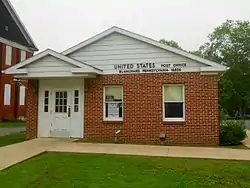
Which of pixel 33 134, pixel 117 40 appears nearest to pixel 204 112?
pixel 117 40

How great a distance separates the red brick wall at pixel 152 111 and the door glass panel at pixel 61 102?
40.2 inches

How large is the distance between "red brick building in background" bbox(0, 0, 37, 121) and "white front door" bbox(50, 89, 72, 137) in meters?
16.6

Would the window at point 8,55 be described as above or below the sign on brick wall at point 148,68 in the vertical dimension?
above

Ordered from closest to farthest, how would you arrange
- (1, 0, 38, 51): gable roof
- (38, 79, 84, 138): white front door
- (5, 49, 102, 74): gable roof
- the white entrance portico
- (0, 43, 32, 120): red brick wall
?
(5, 49, 102, 74): gable roof
the white entrance portico
(38, 79, 84, 138): white front door
(0, 43, 32, 120): red brick wall
(1, 0, 38, 51): gable roof

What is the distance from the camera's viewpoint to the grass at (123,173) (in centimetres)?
739

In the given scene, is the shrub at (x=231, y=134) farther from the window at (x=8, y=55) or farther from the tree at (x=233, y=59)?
the tree at (x=233, y=59)

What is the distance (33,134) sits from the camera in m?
15.9

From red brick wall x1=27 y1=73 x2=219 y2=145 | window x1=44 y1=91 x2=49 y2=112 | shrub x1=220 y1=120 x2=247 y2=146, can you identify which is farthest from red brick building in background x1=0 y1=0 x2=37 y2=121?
shrub x1=220 y1=120 x2=247 y2=146

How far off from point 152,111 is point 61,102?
13.5 feet

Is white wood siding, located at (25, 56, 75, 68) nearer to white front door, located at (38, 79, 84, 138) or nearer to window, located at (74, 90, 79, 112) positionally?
white front door, located at (38, 79, 84, 138)

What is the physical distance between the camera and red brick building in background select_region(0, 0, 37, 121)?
3134 centimetres

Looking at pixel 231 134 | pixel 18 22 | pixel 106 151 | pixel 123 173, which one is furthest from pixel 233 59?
pixel 123 173

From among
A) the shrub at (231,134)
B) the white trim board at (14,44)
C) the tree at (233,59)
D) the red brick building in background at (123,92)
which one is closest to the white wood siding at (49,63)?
the red brick building in background at (123,92)

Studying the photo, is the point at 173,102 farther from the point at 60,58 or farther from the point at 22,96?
the point at 22,96
